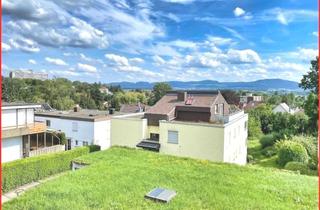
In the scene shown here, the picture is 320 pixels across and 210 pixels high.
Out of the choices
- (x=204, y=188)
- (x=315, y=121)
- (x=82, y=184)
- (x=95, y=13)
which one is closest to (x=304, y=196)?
(x=204, y=188)

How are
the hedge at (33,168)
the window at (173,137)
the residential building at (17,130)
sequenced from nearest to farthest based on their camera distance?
the hedge at (33,168), the residential building at (17,130), the window at (173,137)

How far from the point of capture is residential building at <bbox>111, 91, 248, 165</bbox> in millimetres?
14039

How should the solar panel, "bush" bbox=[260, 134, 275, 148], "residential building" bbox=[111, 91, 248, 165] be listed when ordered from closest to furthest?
1. the solar panel
2. "residential building" bbox=[111, 91, 248, 165]
3. "bush" bbox=[260, 134, 275, 148]

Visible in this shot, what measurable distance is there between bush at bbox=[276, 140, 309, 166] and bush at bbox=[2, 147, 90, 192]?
12815 mm

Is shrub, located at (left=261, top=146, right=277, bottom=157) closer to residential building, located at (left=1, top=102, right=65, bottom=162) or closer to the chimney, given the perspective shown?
the chimney

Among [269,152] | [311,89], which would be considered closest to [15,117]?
[269,152]

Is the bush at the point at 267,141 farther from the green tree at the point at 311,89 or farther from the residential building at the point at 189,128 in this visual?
the residential building at the point at 189,128

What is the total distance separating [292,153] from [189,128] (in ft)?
25.1

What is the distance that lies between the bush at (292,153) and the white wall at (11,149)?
51.5ft

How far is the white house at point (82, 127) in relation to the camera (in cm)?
1878

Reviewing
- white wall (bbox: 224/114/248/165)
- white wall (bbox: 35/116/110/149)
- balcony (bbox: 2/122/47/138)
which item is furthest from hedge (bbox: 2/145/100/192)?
white wall (bbox: 224/114/248/165)

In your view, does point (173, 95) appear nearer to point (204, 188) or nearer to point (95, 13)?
point (204, 188)

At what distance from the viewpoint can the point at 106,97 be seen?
179 ft

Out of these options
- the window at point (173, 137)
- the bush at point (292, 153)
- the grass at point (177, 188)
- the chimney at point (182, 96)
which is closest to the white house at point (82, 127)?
the chimney at point (182, 96)
